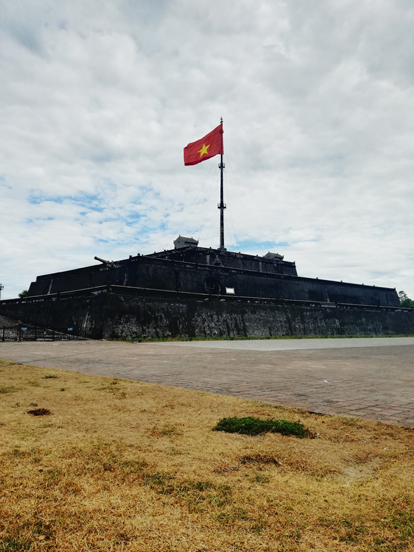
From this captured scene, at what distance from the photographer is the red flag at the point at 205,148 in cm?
2932

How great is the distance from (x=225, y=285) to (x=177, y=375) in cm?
2029

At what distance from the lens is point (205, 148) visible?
2967 cm

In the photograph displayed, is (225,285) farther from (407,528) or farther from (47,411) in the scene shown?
(407,528)

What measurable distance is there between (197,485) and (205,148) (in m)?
30.5

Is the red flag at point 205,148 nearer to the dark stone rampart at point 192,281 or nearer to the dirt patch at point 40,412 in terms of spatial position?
the dark stone rampart at point 192,281

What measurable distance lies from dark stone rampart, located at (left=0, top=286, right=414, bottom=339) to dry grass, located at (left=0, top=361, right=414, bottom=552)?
15.4m

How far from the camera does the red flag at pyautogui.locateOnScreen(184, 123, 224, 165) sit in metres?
29.3

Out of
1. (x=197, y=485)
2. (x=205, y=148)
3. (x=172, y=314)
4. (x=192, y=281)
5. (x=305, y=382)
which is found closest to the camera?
(x=197, y=485)

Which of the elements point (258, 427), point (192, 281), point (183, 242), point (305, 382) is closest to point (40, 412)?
point (258, 427)

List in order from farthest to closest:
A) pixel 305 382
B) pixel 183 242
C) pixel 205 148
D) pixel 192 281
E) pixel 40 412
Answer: pixel 183 242 < pixel 205 148 < pixel 192 281 < pixel 305 382 < pixel 40 412

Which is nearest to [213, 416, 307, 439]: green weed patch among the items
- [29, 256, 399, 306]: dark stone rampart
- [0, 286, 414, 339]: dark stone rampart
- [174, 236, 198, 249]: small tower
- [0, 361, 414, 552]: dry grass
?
[0, 361, 414, 552]: dry grass

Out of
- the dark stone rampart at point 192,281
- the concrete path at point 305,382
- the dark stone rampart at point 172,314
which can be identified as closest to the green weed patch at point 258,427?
the concrete path at point 305,382

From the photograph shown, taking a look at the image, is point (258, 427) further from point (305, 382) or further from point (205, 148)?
point (205, 148)

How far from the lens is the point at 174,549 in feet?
4.32
